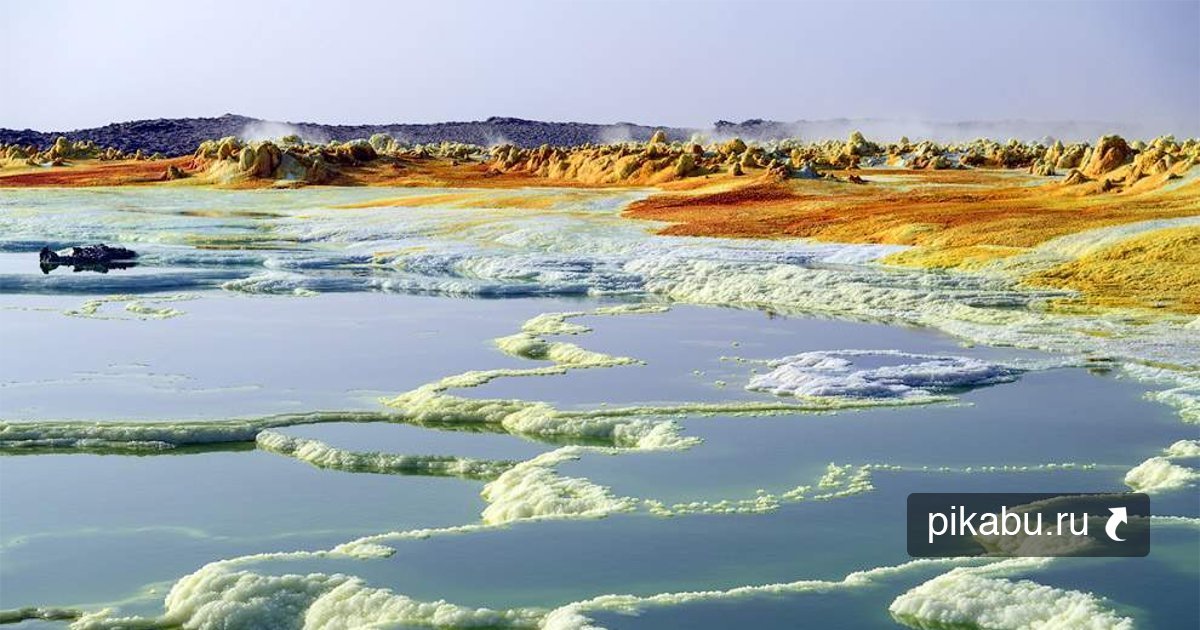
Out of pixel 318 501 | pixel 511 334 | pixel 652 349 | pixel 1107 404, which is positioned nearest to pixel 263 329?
pixel 511 334

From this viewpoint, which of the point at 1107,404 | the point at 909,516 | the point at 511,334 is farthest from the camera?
the point at 511,334

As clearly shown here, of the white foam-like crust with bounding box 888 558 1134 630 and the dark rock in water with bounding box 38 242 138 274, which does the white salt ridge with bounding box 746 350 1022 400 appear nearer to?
the white foam-like crust with bounding box 888 558 1134 630

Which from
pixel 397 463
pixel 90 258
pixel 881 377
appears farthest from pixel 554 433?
pixel 90 258

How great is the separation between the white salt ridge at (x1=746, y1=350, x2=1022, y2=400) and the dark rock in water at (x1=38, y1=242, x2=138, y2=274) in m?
23.2

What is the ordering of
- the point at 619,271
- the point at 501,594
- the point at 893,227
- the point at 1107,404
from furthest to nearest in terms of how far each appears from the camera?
the point at 893,227
the point at 619,271
the point at 1107,404
the point at 501,594

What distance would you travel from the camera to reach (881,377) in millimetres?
19016

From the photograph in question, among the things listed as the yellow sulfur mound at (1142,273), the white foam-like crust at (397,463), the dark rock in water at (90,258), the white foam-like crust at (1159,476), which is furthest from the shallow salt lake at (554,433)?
the dark rock in water at (90,258)

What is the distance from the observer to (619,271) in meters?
34.5

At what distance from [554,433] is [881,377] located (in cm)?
534

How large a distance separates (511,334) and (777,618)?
1571cm

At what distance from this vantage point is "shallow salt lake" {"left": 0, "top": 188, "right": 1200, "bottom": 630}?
10805mm

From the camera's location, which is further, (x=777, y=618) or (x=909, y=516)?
(x=909, y=516)

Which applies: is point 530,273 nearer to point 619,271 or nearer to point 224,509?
point 619,271

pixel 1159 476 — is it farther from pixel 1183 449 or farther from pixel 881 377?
pixel 881 377
